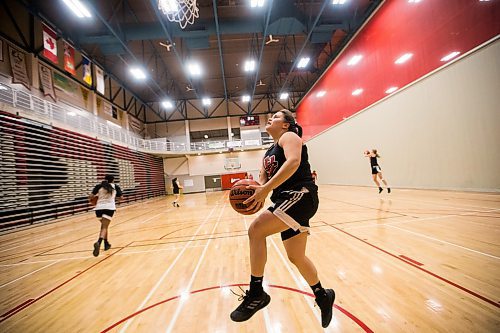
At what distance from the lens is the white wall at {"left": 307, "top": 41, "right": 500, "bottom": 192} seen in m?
5.77

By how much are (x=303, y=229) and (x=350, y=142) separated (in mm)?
12249

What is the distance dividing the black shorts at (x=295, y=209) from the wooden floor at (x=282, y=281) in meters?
0.76

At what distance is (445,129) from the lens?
6965 millimetres

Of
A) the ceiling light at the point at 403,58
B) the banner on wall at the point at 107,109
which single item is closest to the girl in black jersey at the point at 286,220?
the ceiling light at the point at 403,58

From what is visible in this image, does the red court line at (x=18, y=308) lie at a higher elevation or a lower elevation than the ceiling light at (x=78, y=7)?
lower

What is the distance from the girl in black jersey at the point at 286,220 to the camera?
149cm

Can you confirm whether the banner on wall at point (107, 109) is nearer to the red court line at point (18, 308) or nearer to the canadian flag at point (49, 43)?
the canadian flag at point (49, 43)

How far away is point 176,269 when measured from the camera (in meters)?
3.06

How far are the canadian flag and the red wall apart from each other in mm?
13396

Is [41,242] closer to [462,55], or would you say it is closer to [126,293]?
[126,293]

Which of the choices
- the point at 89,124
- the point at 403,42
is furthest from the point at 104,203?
the point at 89,124

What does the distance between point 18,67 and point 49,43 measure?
174cm

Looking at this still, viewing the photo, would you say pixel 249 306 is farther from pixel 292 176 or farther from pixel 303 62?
pixel 303 62

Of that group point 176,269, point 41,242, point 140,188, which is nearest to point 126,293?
point 176,269
